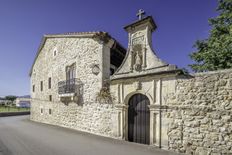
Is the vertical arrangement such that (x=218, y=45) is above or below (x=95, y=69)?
above

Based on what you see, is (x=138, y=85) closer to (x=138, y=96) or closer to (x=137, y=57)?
(x=138, y=96)

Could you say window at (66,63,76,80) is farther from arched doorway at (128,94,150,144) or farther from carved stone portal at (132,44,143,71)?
arched doorway at (128,94,150,144)

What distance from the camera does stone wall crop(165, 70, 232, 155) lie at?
200 inches

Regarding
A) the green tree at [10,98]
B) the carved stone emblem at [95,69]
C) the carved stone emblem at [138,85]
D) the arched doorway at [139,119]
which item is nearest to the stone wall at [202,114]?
the arched doorway at [139,119]

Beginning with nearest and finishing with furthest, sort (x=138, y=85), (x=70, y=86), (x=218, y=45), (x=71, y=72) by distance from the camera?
(x=138, y=85) < (x=218, y=45) < (x=70, y=86) < (x=71, y=72)

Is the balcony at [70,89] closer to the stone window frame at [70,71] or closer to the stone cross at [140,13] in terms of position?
the stone window frame at [70,71]

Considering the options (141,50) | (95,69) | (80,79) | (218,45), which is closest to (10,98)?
(80,79)

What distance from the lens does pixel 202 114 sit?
18.0 ft

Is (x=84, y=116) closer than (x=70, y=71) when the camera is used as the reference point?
Yes

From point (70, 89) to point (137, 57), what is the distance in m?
5.83

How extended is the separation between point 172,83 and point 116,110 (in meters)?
3.31

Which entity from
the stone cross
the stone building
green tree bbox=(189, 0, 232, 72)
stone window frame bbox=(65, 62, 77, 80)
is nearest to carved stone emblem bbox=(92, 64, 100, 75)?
the stone building

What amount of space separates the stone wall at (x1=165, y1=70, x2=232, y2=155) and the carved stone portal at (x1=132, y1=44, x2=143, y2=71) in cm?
210

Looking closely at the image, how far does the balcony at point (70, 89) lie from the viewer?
10375mm
